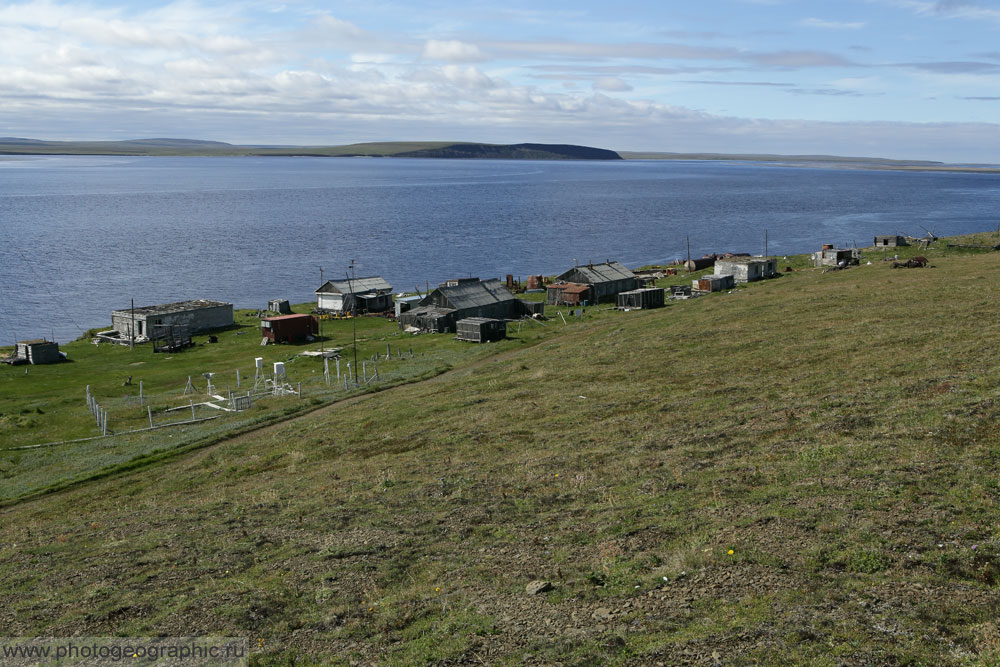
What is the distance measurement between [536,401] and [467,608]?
19.2 m

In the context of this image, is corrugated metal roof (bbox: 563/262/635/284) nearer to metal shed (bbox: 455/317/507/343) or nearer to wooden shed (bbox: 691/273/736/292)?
wooden shed (bbox: 691/273/736/292)

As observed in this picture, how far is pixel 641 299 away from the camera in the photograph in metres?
68.8

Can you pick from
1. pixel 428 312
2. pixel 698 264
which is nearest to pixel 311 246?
pixel 698 264

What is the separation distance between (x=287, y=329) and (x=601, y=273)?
107 feet

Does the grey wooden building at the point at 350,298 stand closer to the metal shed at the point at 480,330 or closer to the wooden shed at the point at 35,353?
the metal shed at the point at 480,330

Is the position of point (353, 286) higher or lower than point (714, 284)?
lower

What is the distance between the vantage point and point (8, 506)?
28750mm

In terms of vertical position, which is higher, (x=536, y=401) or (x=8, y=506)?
(x=536, y=401)

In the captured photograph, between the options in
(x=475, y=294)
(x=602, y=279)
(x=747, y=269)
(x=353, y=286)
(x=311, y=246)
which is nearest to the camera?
(x=475, y=294)

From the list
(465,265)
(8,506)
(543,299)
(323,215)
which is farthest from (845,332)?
(323,215)

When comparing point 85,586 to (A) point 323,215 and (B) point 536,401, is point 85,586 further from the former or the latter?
(A) point 323,215

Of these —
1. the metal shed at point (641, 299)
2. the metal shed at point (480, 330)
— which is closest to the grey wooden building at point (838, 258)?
the metal shed at point (641, 299)

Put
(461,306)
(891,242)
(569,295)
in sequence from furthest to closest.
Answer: (891,242)
(569,295)
(461,306)

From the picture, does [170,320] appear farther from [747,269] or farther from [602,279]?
[747,269]
